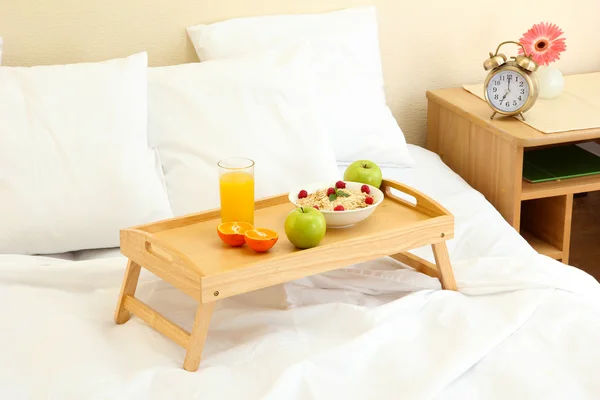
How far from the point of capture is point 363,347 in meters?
1.48

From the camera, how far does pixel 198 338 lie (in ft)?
4.91

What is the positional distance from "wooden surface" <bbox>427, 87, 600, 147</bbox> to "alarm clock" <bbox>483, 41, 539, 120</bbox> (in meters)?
0.04

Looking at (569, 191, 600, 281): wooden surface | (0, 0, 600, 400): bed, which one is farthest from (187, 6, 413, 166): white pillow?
(569, 191, 600, 281): wooden surface

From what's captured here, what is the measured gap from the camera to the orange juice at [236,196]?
1678mm

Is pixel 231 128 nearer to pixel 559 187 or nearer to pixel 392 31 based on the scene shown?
pixel 392 31

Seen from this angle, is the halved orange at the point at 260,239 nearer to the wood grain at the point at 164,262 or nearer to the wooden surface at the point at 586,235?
the wood grain at the point at 164,262

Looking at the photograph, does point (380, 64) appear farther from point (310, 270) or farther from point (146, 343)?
point (146, 343)

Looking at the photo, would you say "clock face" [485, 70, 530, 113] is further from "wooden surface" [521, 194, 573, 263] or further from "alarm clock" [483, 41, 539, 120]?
"wooden surface" [521, 194, 573, 263]

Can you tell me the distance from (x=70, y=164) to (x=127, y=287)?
1.38 ft

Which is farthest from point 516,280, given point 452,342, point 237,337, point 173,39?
point 173,39

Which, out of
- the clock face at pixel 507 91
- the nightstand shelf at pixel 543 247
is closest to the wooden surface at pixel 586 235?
the nightstand shelf at pixel 543 247

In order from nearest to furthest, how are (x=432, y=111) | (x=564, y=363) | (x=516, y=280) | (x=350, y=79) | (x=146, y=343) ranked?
(x=564, y=363) < (x=146, y=343) < (x=516, y=280) < (x=350, y=79) < (x=432, y=111)

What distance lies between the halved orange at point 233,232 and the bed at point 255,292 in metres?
0.14

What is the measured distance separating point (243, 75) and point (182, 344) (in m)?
0.87
